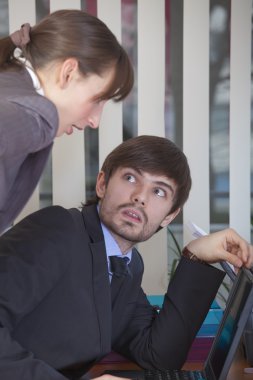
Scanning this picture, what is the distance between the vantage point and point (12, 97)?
85 cm

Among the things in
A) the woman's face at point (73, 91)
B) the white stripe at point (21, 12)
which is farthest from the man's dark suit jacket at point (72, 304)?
the white stripe at point (21, 12)

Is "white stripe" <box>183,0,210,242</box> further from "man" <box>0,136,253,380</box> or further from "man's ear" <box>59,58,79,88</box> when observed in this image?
"man's ear" <box>59,58,79,88</box>

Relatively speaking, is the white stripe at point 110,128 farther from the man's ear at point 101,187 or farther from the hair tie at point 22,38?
the hair tie at point 22,38

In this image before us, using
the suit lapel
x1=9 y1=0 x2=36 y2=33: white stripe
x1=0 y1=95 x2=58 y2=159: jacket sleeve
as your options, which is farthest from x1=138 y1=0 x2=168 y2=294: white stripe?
x1=0 y1=95 x2=58 y2=159: jacket sleeve

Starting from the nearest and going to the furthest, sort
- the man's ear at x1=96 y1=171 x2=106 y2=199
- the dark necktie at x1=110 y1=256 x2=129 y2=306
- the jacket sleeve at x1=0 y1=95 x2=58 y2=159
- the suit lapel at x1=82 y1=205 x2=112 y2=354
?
the jacket sleeve at x1=0 y1=95 x2=58 y2=159
the suit lapel at x1=82 y1=205 x2=112 y2=354
the dark necktie at x1=110 y1=256 x2=129 y2=306
the man's ear at x1=96 y1=171 x2=106 y2=199

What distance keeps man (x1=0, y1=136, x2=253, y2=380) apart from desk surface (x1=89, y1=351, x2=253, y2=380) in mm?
28

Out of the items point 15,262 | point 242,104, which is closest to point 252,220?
point 242,104

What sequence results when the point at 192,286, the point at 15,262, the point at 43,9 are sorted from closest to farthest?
the point at 15,262 → the point at 192,286 → the point at 43,9

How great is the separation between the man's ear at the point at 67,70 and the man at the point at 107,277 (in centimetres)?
38

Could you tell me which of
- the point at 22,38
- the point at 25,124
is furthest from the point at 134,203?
the point at 25,124

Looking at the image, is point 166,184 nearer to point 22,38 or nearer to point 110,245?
point 110,245

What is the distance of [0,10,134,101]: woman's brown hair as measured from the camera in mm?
1055

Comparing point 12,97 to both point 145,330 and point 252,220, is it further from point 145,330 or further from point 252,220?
point 252,220

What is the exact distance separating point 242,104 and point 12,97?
203 cm
